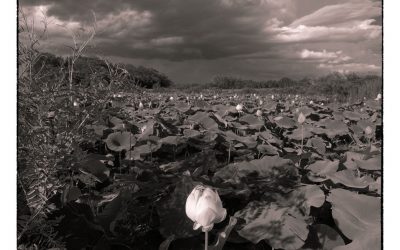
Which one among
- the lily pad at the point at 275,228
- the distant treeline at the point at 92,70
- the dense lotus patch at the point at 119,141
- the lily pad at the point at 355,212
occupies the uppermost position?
the distant treeline at the point at 92,70

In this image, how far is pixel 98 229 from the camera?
1154 mm

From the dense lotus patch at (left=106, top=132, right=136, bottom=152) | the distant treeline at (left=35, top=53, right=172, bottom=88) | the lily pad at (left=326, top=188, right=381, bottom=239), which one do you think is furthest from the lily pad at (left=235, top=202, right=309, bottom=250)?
the dense lotus patch at (left=106, top=132, right=136, bottom=152)

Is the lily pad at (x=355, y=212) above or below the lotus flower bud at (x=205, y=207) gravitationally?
below

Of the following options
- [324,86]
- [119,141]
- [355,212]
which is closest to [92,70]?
[355,212]

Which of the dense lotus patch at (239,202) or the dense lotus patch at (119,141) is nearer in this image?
the dense lotus patch at (239,202)

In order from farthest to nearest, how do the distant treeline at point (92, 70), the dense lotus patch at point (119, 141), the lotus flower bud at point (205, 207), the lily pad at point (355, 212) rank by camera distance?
the dense lotus patch at point (119, 141)
the distant treeline at point (92, 70)
the lily pad at point (355, 212)
the lotus flower bud at point (205, 207)

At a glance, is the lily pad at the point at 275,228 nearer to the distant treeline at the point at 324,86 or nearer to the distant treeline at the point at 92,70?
the distant treeline at the point at 92,70

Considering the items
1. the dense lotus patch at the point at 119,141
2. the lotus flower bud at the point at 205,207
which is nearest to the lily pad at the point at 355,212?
the lotus flower bud at the point at 205,207
